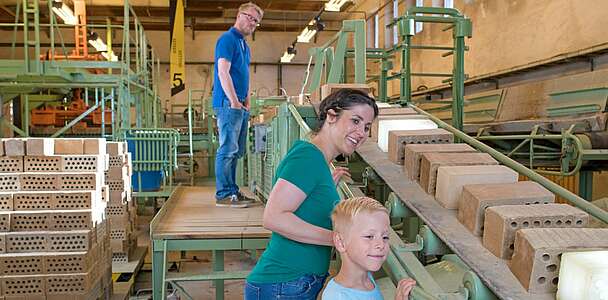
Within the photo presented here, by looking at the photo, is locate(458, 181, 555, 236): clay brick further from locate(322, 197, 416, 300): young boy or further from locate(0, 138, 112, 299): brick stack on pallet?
locate(0, 138, 112, 299): brick stack on pallet

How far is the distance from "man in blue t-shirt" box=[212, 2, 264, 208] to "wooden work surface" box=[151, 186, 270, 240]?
0.33m

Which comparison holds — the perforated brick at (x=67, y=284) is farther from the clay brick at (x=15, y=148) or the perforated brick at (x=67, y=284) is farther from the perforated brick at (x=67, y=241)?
the clay brick at (x=15, y=148)

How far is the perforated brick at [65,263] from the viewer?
464 cm

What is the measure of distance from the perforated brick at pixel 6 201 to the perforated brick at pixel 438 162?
3.90 m

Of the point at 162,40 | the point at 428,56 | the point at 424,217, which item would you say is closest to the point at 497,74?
the point at 428,56

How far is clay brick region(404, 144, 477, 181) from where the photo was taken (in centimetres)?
294

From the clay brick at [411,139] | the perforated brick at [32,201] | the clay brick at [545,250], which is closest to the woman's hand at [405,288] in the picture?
the clay brick at [545,250]

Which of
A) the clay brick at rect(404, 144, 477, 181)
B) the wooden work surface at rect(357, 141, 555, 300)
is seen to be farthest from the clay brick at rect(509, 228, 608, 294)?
the clay brick at rect(404, 144, 477, 181)

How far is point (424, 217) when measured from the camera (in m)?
2.46

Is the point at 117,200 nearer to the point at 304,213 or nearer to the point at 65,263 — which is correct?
the point at 65,263

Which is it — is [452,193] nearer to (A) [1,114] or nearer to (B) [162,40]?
(A) [1,114]

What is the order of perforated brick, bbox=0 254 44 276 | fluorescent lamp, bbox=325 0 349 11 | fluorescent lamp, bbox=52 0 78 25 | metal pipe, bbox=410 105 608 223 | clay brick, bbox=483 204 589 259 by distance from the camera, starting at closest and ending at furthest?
clay brick, bbox=483 204 589 259 < metal pipe, bbox=410 105 608 223 < perforated brick, bbox=0 254 44 276 < fluorescent lamp, bbox=52 0 78 25 < fluorescent lamp, bbox=325 0 349 11

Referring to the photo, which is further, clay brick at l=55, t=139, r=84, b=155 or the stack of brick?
the stack of brick

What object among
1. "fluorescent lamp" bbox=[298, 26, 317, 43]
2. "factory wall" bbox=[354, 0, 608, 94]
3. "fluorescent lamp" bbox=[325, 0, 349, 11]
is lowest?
"factory wall" bbox=[354, 0, 608, 94]
